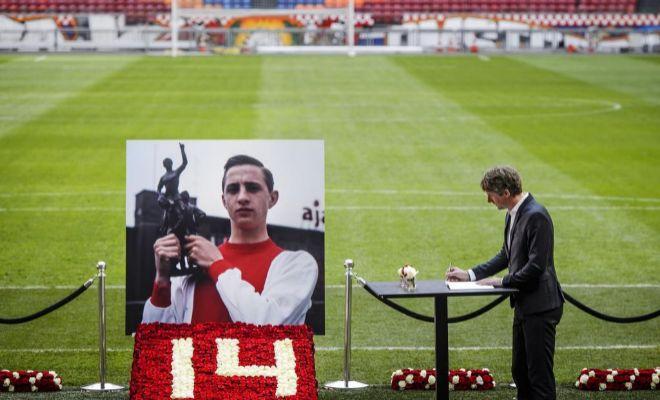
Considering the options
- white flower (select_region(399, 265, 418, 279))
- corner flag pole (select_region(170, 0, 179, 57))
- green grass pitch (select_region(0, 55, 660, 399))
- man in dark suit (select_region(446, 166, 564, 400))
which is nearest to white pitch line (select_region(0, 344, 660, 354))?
green grass pitch (select_region(0, 55, 660, 399))

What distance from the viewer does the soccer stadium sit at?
12734mm

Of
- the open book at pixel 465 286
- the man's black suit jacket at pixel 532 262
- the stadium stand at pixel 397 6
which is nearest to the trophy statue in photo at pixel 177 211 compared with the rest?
the open book at pixel 465 286

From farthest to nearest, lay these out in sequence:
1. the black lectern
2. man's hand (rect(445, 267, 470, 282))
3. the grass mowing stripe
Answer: the grass mowing stripe → man's hand (rect(445, 267, 470, 282)) → the black lectern

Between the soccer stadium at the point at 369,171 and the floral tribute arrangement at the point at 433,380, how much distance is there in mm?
23

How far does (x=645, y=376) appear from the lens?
11.5 meters

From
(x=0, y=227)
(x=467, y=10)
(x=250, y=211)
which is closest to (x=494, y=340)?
(x=250, y=211)

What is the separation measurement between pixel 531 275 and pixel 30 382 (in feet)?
15.0

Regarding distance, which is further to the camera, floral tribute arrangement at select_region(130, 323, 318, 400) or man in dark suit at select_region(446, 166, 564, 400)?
floral tribute arrangement at select_region(130, 323, 318, 400)

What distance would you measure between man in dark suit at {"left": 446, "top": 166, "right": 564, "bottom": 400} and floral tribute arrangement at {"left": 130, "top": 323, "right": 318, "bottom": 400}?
1.77 m

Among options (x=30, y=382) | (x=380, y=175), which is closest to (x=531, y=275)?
(x=30, y=382)

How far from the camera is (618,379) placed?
11.4 m

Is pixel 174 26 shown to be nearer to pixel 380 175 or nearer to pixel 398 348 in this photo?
pixel 380 175

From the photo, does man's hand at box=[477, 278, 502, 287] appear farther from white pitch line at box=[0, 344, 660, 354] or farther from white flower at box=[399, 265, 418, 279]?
white pitch line at box=[0, 344, 660, 354]

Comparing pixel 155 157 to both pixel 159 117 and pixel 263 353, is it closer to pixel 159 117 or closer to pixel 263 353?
pixel 263 353
